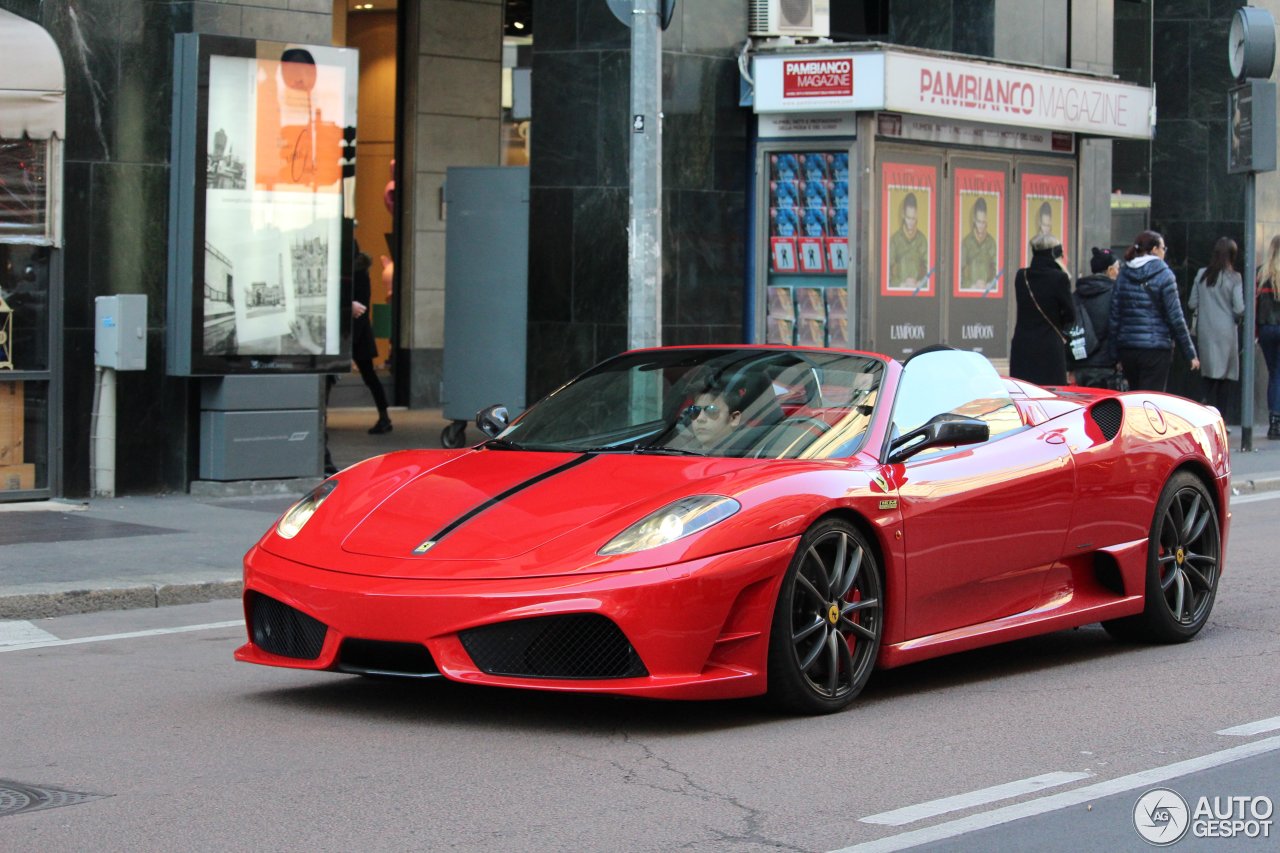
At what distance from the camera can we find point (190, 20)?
13.3 metres

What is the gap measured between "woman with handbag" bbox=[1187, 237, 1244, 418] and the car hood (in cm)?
1352

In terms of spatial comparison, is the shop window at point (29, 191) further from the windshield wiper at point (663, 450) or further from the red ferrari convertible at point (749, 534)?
the windshield wiper at point (663, 450)

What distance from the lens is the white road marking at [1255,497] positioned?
14.8 meters

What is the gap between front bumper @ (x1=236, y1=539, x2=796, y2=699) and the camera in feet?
19.6

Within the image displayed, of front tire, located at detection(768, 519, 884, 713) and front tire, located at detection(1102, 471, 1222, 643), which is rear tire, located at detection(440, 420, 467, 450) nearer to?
front tire, located at detection(1102, 471, 1222, 643)

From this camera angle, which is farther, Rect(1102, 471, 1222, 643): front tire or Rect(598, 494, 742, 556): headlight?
Rect(1102, 471, 1222, 643): front tire

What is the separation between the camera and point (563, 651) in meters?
6.03

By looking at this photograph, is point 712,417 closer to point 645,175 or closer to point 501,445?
point 501,445

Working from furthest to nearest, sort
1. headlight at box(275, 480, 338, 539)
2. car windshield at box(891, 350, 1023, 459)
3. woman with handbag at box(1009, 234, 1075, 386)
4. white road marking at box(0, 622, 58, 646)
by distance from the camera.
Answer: woman with handbag at box(1009, 234, 1075, 386)
white road marking at box(0, 622, 58, 646)
car windshield at box(891, 350, 1023, 459)
headlight at box(275, 480, 338, 539)

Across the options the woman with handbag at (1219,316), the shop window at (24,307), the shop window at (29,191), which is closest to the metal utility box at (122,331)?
the shop window at (24,307)

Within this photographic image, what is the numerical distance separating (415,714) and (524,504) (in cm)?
82

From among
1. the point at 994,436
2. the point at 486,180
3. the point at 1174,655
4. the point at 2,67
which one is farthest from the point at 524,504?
the point at 486,180

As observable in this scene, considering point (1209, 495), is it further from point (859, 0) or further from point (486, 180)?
point (859, 0)

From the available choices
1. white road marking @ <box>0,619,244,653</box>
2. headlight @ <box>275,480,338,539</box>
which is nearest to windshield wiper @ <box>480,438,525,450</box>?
headlight @ <box>275,480,338,539</box>
